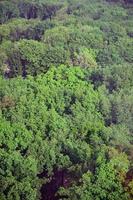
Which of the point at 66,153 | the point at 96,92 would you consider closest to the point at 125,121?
the point at 96,92

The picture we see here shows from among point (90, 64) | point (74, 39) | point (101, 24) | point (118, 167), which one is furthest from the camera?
point (101, 24)

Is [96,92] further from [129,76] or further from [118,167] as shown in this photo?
[118,167]

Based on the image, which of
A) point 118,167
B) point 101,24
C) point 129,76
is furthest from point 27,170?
point 101,24

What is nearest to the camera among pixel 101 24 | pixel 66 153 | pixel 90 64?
pixel 66 153

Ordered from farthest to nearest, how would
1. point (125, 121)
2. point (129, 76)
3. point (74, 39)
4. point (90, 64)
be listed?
point (74, 39) < point (90, 64) < point (129, 76) < point (125, 121)

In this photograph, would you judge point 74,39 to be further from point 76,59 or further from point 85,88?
point 85,88

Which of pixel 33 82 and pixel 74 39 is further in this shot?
pixel 74 39
